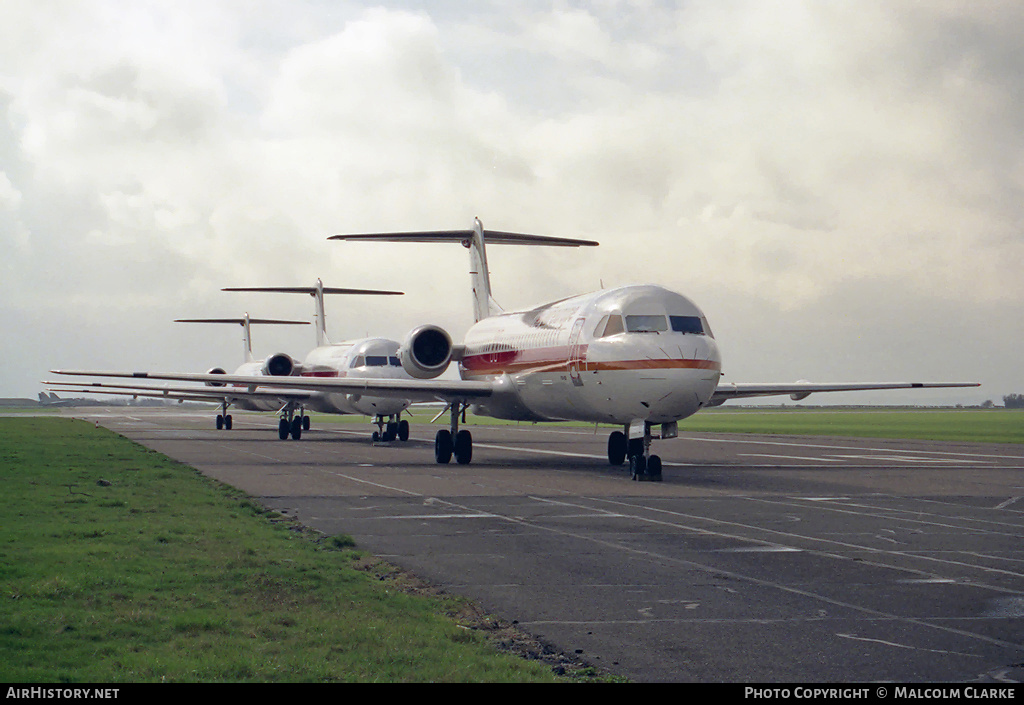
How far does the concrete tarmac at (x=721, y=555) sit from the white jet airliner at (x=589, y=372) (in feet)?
5.01

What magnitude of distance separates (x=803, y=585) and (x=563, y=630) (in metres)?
2.79

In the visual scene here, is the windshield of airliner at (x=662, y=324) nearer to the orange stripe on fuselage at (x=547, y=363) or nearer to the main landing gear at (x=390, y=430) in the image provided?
the orange stripe on fuselage at (x=547, y=363)

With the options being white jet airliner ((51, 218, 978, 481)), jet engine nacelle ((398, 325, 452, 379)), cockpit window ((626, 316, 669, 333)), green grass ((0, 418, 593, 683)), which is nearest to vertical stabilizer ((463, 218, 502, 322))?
white jet airliner ((51, 218, 978, 481))

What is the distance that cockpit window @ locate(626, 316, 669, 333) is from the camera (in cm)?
1930

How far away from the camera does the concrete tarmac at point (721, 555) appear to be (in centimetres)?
611

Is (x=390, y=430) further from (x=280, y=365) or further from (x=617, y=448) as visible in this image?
(x=617, y=448)

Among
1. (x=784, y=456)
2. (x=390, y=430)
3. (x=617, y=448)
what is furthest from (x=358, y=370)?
(x=784, y=456)

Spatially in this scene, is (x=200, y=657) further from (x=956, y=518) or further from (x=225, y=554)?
(x=956, y=518)

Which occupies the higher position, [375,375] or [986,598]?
[375,375]

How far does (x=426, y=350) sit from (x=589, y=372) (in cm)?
760

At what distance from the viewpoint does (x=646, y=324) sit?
19469 mm

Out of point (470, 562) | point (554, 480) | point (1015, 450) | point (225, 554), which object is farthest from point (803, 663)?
point (1015, 450)

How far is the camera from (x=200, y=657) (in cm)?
566

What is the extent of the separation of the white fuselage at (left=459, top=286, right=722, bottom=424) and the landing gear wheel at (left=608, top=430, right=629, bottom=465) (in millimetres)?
1545
